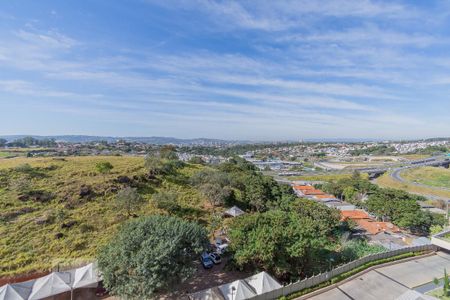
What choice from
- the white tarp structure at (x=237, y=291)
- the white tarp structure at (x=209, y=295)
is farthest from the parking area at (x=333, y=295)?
the white tarp structure at (x=209, y=295)

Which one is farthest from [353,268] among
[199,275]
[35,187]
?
[35,187]

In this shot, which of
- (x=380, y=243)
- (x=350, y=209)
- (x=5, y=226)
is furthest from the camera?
(x=350, y=209)

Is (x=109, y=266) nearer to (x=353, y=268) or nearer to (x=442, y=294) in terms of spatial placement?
(x=353, y=268)

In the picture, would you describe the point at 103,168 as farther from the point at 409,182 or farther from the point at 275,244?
the point at 409,182

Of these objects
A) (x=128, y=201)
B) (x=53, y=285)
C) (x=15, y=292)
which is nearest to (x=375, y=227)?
(x=128, y=201)

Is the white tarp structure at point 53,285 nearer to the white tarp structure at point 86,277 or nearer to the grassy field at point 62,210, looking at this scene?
the white tarp structure at point 86,277
